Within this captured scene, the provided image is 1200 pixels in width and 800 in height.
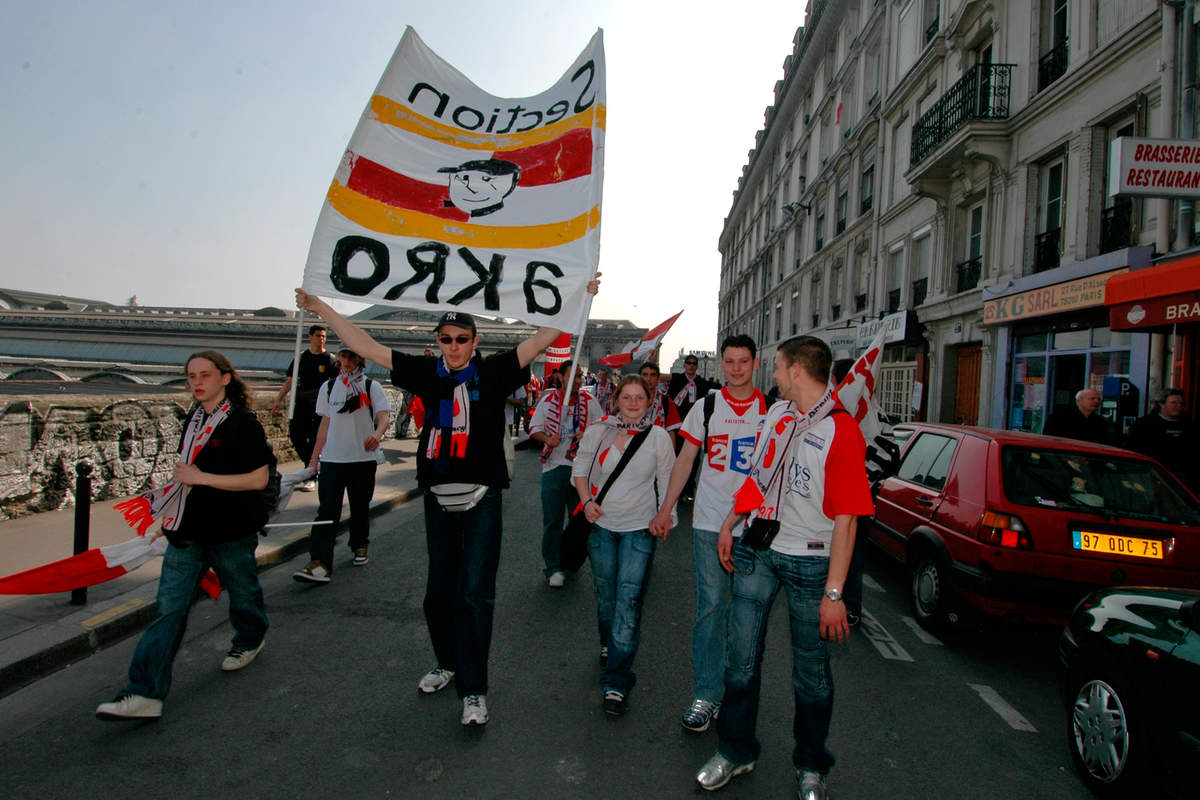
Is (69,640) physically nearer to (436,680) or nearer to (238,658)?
(238,658)

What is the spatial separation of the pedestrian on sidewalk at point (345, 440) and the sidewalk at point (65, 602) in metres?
0.81

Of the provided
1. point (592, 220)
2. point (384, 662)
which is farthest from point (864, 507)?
point (384, 662)

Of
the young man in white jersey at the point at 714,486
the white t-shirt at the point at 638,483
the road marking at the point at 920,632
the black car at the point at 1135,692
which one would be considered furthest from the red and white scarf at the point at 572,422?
the black car at the point at 1135,692

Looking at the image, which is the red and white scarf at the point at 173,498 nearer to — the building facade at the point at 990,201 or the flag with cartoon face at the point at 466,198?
the flag with cartoon face at the point at 466,198

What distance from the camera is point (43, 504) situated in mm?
6582

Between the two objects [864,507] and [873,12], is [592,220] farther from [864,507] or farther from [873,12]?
[873,12]

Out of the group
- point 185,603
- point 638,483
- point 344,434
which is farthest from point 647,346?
point 185,603

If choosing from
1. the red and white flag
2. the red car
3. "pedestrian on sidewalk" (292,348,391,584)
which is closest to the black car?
the red car

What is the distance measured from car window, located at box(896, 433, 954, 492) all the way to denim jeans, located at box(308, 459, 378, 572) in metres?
4.40

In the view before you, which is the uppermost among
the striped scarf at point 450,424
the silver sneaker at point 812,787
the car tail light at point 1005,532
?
the striped scarf at point 450,424

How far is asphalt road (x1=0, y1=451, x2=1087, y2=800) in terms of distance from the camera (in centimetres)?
274

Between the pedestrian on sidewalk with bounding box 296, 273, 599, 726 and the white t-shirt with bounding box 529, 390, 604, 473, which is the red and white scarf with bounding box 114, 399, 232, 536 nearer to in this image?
the pedestrian on sidewalk with bounding box 296, 273, 599, 726

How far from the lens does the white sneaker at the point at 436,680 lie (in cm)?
349

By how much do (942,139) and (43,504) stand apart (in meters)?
17.6
